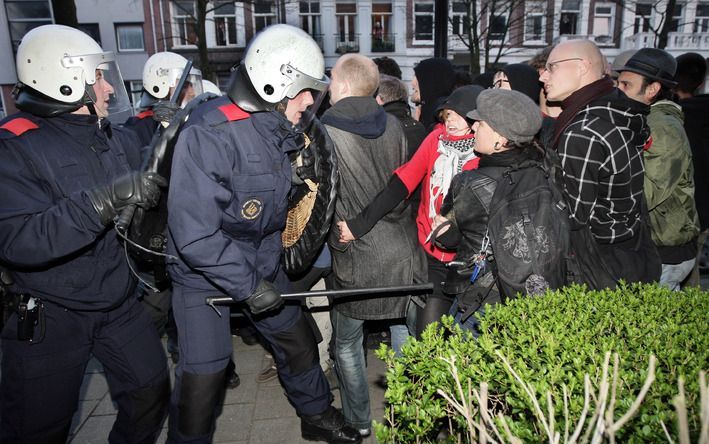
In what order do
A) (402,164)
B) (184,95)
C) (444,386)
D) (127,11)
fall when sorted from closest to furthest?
(444,386) → (402,164) → (184,95) → (127,11)

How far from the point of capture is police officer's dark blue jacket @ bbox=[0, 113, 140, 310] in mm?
2160

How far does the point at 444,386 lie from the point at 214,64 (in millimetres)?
29392

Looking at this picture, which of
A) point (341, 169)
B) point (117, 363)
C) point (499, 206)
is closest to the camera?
point (499, 206)

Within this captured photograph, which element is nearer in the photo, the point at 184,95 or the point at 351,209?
the point at 351,209

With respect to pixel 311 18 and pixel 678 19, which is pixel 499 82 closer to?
pixel 311 18

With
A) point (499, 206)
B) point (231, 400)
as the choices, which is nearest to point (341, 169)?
point (499, 206)

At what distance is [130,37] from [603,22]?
29.2 meters

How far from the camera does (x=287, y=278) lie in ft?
9.79

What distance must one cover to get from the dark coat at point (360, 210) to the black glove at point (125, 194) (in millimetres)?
1044

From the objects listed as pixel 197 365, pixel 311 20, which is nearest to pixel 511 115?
pixel 197 365

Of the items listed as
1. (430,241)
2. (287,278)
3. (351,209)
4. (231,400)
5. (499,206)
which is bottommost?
(231,400)

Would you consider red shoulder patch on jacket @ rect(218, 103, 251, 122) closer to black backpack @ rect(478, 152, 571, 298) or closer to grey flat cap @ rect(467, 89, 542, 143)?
grey flat cap @ rect(467, 89, 542, 143)

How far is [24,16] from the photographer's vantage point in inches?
1064

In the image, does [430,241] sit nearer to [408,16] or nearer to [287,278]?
[287,278]
